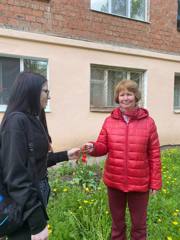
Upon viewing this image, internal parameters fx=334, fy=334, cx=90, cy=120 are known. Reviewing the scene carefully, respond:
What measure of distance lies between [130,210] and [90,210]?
2.47 ft

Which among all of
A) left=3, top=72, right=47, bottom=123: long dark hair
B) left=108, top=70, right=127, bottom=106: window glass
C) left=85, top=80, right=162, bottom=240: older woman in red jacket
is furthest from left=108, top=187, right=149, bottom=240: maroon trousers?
left=108, top=70, right=127, bottom=106: window glass

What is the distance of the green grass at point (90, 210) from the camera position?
3.44 metres

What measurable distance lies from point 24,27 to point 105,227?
539 centimetres

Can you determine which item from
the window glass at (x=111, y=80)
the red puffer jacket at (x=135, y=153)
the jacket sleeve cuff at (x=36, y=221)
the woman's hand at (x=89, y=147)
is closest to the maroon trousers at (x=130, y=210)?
the red puffer jacket at (x=135, y=153)

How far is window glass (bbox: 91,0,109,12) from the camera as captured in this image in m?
8.78

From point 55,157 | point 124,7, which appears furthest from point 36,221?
point 124,7

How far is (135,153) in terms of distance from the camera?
120 inches

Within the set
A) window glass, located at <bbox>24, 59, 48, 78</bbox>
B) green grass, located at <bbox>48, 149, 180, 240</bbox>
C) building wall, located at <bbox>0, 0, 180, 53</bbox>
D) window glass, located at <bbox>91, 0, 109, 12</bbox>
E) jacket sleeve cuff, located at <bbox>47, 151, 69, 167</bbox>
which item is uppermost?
window glass, located at <bbox>91, 0, 109, 12</bbox>

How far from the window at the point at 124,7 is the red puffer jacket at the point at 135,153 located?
6.37m

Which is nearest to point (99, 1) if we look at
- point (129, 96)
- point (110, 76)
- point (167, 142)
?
point (110, 76)

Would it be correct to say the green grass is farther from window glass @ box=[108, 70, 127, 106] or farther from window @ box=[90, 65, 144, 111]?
Result: window glass @ box=[108, 70, 127, 106]

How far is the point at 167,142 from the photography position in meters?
10.9

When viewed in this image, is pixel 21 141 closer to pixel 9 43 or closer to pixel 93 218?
pixel 93 218

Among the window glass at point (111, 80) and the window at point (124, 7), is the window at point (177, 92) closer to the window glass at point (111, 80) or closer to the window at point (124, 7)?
the window at point (124, 7)
